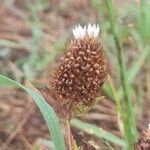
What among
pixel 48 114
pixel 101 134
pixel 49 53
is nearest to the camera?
pixel 48 114

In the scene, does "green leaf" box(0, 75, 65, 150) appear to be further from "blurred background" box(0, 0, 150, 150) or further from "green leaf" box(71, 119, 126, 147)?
"blurred background" box(0, 0, 150, 150)

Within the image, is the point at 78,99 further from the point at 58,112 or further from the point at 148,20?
the point at 148,20

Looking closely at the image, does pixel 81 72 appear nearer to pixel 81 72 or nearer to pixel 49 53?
pixel 81 72

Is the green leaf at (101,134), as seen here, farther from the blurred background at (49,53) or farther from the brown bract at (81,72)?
the brown bract at (81,72)

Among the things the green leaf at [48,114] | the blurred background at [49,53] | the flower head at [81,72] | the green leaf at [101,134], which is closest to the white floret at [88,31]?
the flower head at [81,72]

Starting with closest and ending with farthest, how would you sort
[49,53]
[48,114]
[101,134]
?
[48,114] < [101,134] < [49,53]

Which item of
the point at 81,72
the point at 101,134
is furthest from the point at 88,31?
the point at 101,134
